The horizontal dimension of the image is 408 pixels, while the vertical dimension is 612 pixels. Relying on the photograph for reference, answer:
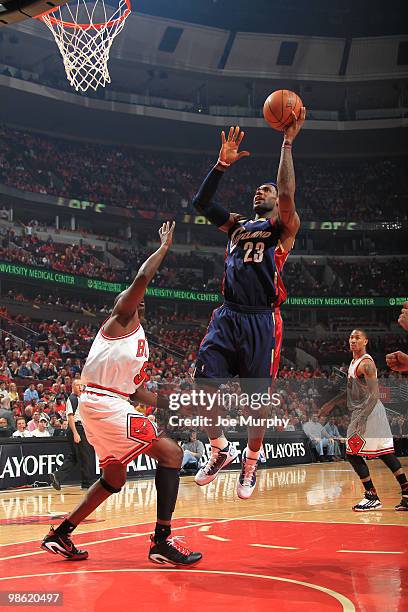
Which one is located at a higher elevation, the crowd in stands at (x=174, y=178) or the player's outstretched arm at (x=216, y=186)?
the crowd in stands at (x=174, y=178)

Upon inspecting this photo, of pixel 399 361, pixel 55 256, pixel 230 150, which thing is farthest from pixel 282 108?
pixel 55 256

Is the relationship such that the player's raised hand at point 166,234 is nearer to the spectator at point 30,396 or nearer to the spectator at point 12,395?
the spectator at point 12,395

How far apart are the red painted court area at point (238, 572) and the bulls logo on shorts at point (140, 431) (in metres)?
0.98

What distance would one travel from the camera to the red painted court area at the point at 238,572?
15.0ft

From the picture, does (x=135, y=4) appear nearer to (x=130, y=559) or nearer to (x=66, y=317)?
(x=66, y=317)

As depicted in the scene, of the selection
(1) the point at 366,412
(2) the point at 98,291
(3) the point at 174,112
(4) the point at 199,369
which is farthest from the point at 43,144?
(4) the point at 199,369

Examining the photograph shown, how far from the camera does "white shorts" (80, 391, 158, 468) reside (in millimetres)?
5777

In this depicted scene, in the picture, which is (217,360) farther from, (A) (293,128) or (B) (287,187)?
(A) (293,128)

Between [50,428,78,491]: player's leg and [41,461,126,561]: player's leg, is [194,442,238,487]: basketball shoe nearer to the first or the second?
[41,461,126,561]: player's leg

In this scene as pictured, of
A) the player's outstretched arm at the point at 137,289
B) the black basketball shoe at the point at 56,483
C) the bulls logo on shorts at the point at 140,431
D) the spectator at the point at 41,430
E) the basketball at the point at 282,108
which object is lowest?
the black basketball shoe at the point at 56,483

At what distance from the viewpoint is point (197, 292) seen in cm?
3155

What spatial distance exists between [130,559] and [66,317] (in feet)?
75.2

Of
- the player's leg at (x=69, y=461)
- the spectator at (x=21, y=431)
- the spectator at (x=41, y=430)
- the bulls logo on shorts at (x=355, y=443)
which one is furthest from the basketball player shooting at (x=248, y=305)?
the spectator at (x=41, y=430)

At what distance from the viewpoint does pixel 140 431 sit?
578 cm
